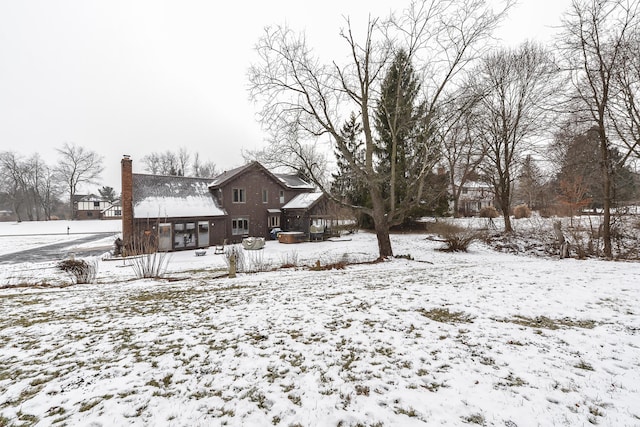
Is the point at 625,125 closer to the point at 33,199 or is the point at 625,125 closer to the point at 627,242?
the point at 627,242

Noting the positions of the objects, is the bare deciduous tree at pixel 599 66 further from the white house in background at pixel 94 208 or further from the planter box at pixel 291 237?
the white house in background at pixel 94 208

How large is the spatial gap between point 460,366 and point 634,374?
1900mm

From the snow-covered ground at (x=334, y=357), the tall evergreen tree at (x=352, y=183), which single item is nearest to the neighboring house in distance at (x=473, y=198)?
the tall evergreen tree at (x=352, y=183)

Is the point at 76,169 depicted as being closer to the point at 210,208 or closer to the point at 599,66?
the point at 210,208

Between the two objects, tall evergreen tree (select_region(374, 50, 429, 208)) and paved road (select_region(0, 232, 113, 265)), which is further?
paved road (select_region(0, 232, 113, 265))

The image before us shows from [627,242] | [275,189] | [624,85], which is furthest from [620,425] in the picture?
[275,189]

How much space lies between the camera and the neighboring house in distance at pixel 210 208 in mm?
19672

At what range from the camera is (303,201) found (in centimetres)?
2695

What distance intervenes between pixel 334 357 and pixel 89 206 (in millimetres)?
74490

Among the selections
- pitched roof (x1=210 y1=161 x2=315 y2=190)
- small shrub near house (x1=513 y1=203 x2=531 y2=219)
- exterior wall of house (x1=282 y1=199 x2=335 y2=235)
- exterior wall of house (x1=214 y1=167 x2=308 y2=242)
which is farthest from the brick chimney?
small shrub near house (x1=513 y1=203 x2=531 y2=219)

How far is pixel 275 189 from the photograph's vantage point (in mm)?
27688

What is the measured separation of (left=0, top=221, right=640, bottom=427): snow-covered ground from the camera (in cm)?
260

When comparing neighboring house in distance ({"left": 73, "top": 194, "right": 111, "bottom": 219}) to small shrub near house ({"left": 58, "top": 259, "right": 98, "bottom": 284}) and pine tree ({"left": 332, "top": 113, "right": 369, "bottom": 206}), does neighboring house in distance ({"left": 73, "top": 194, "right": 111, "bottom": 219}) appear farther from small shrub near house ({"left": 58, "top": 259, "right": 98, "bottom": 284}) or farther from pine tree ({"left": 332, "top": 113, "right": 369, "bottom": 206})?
small shrub near house ({"left": 58, "top": 259, "right": 98, "bottom": 284})

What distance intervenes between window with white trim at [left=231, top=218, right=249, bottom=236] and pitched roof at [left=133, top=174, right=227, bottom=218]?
172cm
